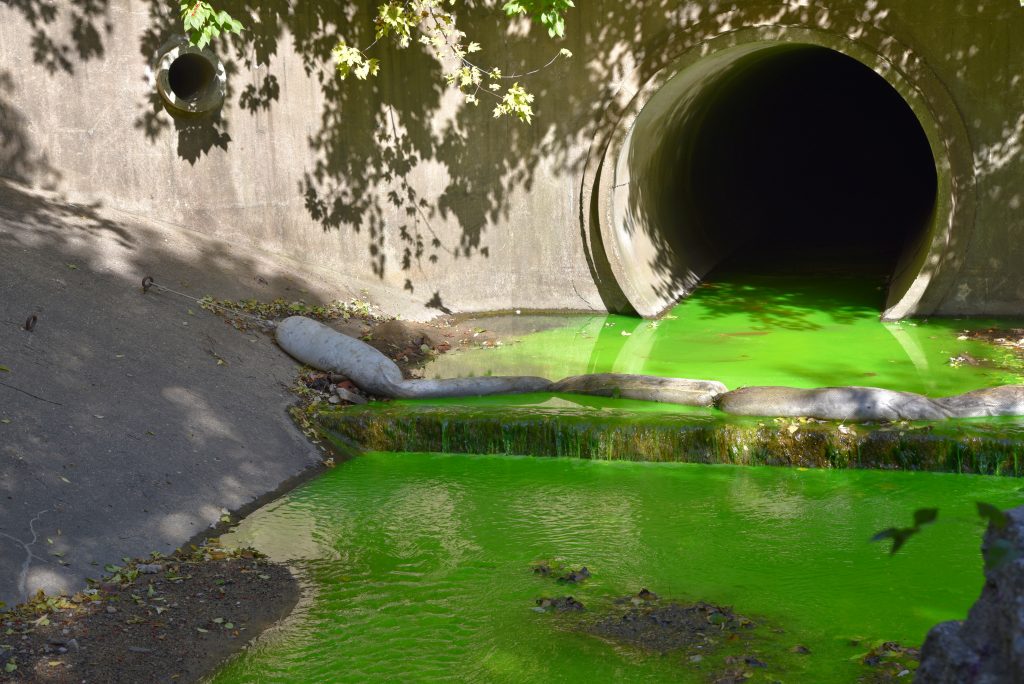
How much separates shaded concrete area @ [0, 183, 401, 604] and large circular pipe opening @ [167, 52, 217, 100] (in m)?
1.82

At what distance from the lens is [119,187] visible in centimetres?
1189

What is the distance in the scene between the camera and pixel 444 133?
1273 cm

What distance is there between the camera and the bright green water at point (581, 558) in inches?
203

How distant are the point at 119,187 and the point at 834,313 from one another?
8.07 metres

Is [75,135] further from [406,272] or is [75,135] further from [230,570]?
[230,570]

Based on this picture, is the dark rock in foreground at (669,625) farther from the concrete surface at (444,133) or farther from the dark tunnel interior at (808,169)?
the dark tunnel interior at (808,169)

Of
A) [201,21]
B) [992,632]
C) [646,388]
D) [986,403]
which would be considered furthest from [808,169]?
[992,632]

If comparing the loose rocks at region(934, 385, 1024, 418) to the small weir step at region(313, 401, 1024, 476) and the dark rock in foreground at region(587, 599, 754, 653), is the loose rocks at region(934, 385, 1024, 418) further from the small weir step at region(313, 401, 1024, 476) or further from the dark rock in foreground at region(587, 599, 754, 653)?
the dark rock in foreground at region(587, 599, 754, 653)

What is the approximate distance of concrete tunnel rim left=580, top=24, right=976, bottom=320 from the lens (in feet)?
36.3

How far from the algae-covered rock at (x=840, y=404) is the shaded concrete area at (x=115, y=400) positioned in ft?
11.3

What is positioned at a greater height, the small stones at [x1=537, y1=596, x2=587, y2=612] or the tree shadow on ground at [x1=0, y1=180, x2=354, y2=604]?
the tree shadow on ground at [x1=0, y1=180, x2=354, y2=604]

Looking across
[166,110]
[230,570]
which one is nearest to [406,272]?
[166,110]

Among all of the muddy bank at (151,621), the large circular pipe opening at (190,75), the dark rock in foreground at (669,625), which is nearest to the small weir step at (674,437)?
the muddy bank at (151,621)

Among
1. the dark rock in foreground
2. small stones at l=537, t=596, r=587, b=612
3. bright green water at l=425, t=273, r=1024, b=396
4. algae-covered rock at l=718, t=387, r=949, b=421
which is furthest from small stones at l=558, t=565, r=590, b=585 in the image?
bright green water at l=425, t=273, r=1024, b=396
